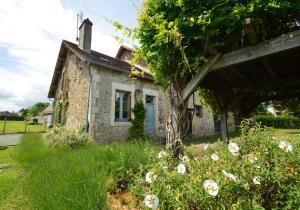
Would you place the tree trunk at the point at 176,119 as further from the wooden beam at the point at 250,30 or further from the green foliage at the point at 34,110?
the green foliage at the point at 34,110

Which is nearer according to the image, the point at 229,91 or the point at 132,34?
the point at 132,34

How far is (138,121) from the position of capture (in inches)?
370

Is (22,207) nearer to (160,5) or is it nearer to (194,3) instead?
(160,5)

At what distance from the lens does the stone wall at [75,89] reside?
8.72 metres

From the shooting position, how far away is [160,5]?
9.69 feet

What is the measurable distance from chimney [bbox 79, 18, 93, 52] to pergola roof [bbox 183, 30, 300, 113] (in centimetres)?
723

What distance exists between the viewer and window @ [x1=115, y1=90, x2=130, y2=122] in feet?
30.4

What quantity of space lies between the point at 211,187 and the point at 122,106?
831cm

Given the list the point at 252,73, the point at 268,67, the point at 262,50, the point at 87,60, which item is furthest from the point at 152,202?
the point at 87,60

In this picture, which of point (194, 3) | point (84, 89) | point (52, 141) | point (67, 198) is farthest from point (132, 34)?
point (84, 89)

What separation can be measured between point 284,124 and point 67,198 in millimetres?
23646

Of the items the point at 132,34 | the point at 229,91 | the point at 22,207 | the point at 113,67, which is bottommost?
the point at 22,207

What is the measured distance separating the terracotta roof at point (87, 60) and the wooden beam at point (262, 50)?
6.00 meters

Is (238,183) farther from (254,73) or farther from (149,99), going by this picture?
(149,99)
